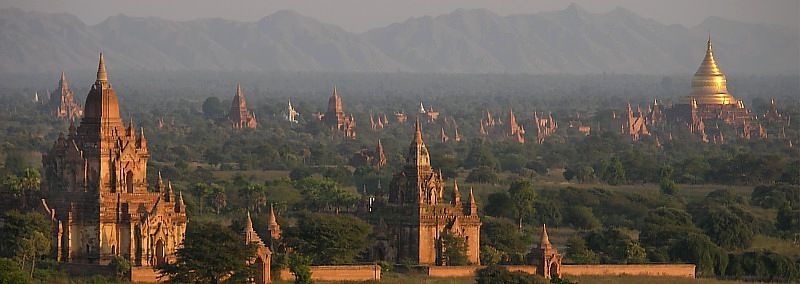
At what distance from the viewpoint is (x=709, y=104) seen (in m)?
153

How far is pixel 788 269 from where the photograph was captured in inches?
2340

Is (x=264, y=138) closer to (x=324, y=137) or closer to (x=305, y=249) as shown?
(x=324, y=137)

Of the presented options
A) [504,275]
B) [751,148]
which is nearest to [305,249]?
[504,275]

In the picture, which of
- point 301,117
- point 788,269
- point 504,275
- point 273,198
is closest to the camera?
point 504,275

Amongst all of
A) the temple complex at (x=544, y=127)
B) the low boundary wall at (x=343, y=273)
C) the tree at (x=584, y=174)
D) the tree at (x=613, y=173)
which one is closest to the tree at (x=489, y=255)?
the low boundary wall at (x=343, y=273)

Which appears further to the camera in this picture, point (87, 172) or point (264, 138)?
point (264, 138)

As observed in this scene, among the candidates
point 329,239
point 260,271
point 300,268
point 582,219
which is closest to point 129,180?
point 260,271

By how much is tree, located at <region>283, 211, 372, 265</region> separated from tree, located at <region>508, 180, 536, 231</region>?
15438 millimetres

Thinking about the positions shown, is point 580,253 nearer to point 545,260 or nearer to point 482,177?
point 545,260

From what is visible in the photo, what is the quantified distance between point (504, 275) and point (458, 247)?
6.60 meters

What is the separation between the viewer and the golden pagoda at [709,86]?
502 feet

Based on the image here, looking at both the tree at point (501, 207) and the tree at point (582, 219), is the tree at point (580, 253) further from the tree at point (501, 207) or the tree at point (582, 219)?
the tree at point (582, 219)

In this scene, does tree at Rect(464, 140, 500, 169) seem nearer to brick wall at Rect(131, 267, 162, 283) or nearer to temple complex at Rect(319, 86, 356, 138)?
temple complex at Rect(319, 86, 356, 138)

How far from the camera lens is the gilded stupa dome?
153125 mm
